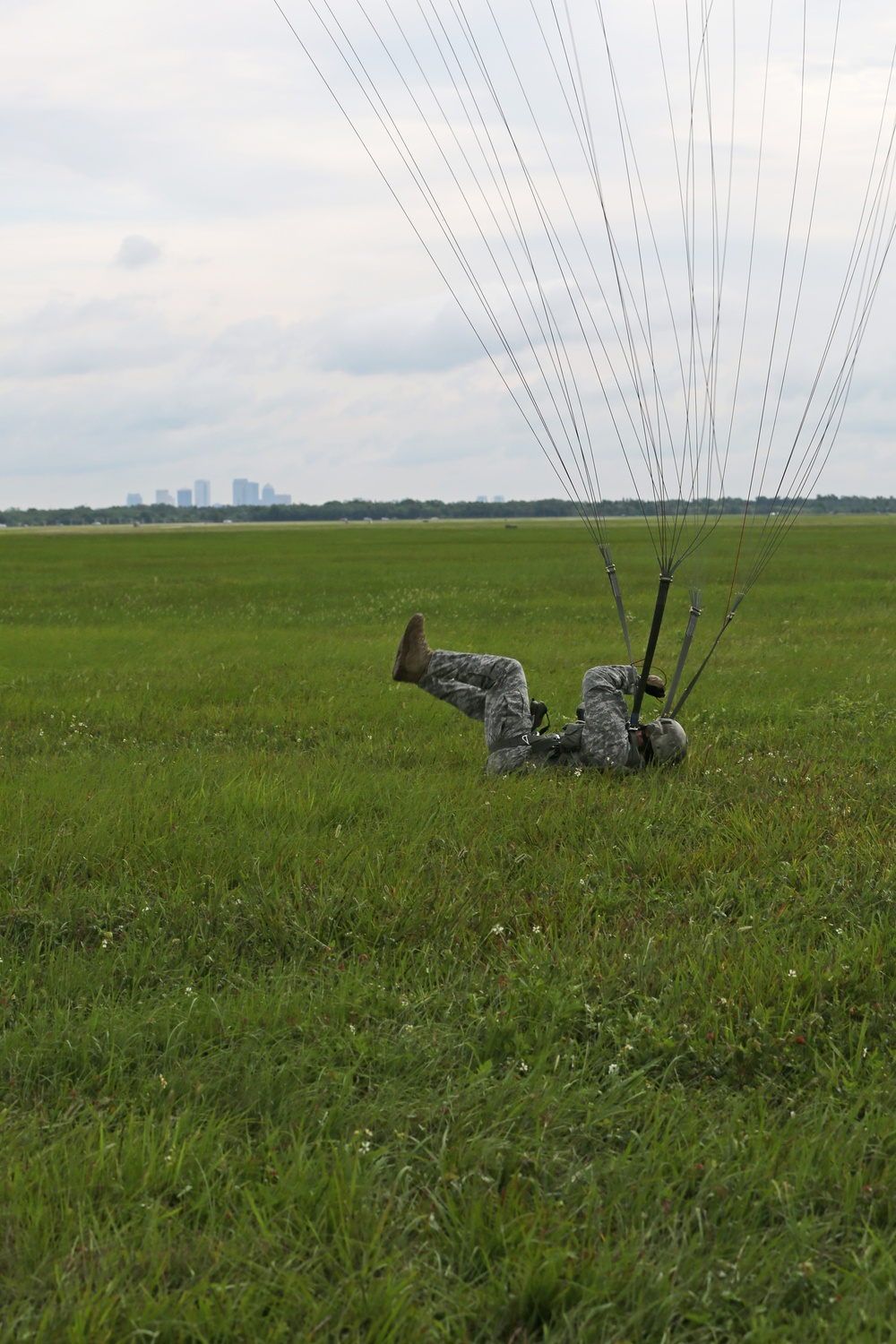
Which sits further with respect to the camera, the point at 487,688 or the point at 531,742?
the point at 487,688

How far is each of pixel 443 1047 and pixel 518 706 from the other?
4.67 m

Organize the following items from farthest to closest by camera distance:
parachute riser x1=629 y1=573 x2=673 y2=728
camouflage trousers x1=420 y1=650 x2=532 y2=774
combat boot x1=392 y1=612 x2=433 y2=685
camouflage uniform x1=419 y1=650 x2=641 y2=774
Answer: combat boot x1=392 y1=612 x2=433 y2=685, camouflage trousers x1=420 y1=650 x2=532 y2=774, camouflage uniform x1=419 y1=650 x2=641 y2=774, parachute riser x1=629 y1=573 x2=673 y2=728

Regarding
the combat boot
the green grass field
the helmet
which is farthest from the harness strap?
the combat boot

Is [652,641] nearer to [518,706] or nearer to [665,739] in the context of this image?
[665,739]

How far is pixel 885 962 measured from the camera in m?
5.06

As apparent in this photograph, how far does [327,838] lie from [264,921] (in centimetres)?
122

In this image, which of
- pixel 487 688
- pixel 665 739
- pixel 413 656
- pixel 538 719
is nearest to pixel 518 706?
pixel 538 719

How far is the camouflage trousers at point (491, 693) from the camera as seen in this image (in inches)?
339

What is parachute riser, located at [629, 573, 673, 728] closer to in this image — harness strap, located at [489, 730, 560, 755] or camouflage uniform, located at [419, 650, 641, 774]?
camouflage uniform, located at [419, 650, 641, 774]

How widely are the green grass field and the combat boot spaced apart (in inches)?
32.8

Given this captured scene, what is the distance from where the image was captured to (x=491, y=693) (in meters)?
8.88

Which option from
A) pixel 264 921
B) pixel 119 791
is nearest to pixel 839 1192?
pixel 264 921

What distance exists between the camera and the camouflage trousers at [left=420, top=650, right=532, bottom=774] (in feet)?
28.2

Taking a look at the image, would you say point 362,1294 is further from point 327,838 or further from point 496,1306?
point 327,838
